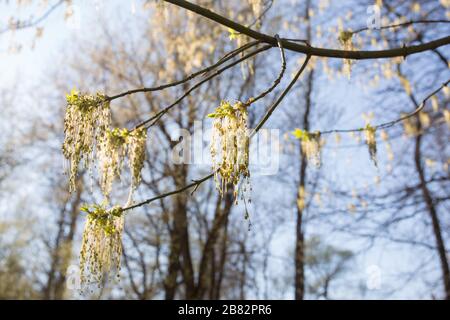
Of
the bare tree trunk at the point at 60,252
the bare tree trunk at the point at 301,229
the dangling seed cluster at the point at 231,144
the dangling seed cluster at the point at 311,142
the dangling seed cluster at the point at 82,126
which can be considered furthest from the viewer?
the bare tree trunk at the point at 60,252

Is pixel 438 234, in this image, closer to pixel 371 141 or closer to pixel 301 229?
pixel 301 229

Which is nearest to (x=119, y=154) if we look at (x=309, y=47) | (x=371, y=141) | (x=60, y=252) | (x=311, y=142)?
(x=309, y=47)

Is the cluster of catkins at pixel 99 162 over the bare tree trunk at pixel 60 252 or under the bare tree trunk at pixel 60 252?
under

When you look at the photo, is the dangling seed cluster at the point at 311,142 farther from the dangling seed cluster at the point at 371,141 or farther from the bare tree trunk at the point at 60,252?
the bare tree trunk at the point at 60,252

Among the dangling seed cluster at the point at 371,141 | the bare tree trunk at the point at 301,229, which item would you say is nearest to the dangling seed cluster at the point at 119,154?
the dangling seed cluster at the point at 371,141

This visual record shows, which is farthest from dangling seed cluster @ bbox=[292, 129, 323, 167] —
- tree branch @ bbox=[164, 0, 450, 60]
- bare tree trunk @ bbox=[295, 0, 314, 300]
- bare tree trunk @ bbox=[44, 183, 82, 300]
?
bare tree trunk @ bbox=[44, 183, 82, 300]

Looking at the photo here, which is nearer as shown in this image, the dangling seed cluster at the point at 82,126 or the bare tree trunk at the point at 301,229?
the dangling seed cluster at the point at 82,126

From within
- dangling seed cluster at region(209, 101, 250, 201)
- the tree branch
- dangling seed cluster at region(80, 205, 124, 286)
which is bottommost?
dangling seed cluster at region(80, 205, 124, 286)

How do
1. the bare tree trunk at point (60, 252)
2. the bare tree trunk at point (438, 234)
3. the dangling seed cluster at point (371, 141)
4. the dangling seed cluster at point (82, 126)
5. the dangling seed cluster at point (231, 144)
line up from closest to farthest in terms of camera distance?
the dangling seed cluster at point (231, 144) < the dangling seed cluster at point (82, 126) < the dangling seed cluster at point (371, 141) < the bare tree trunk at point (438, 234) < the bare tree trunk at point (60, 252)

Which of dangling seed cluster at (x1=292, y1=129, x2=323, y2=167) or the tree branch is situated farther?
dangling seed cluster at (x1=292, y1=129, x2=323, y2=167)

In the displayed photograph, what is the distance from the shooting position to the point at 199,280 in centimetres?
758

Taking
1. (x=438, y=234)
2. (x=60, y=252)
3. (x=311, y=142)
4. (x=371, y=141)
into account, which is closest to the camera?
(x=371, y=141)

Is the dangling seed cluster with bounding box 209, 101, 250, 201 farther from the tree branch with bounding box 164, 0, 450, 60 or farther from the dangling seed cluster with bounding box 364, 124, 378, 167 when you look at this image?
the dangling seed cluster with bounding box 364, 124, 378, 167
